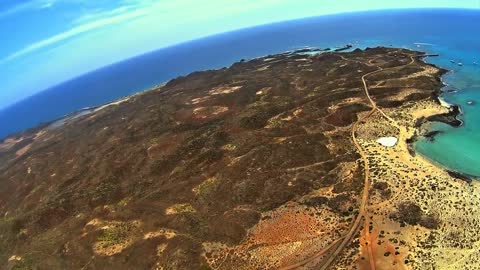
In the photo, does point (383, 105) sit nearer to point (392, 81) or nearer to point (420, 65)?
point (392, 81)

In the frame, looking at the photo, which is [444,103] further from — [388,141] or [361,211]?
[361,211]

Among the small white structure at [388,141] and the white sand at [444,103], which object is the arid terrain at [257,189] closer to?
the small white structure at [388,141]

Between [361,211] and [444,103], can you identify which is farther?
[444,103]

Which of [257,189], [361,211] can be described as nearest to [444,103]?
[361,211]

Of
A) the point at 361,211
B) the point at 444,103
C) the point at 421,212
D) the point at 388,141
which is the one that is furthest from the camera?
the point at 444,103

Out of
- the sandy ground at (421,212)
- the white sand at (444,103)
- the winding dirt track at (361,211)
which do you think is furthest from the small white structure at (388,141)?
the white sand at (444,103)

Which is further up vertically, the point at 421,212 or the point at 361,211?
the point at 361,211
